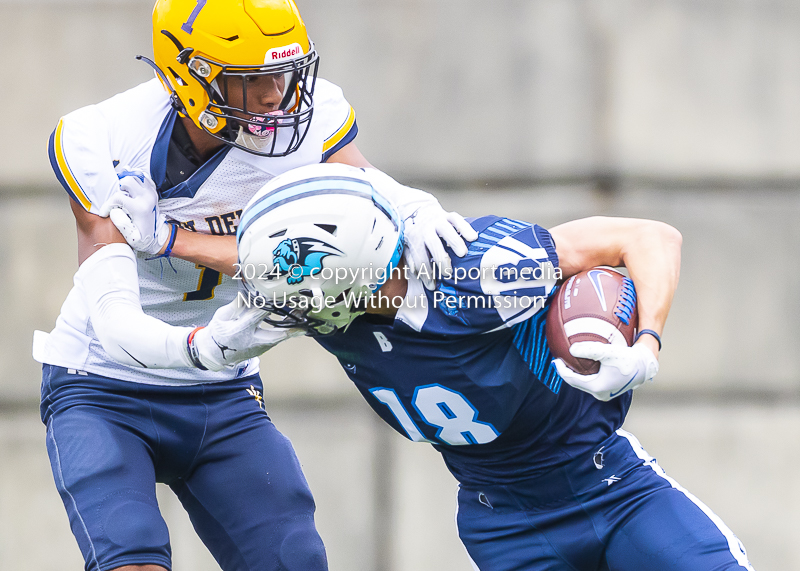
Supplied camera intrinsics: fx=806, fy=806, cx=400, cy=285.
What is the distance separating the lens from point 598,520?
6.92 feet

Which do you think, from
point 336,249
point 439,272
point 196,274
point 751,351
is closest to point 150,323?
point 196,274

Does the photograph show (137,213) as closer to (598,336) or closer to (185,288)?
(185,288)

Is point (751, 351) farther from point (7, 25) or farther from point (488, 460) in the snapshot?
point (7, 25)

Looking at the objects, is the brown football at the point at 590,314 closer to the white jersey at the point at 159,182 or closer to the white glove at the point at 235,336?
the white glove at the point at 235,336

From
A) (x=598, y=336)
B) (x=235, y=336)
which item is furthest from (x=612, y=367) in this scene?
(x=235, y=336)

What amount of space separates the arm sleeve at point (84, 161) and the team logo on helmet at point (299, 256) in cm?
68

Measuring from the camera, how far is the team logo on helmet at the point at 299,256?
1807mm

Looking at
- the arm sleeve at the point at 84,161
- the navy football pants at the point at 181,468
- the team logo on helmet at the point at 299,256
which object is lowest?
the navy football pants at the point at 181,468

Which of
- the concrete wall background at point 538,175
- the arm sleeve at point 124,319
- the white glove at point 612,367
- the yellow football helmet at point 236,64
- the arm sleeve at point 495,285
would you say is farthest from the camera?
the concrete wall background at point 538,175

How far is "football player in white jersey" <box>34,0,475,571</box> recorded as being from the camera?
6.88ft

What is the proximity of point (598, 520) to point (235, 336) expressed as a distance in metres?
1.05

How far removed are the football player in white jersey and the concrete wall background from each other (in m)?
1.64

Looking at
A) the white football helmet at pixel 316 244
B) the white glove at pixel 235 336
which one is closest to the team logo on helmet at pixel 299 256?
the white football helmet at pixel 316 244

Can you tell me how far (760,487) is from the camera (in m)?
4.28
